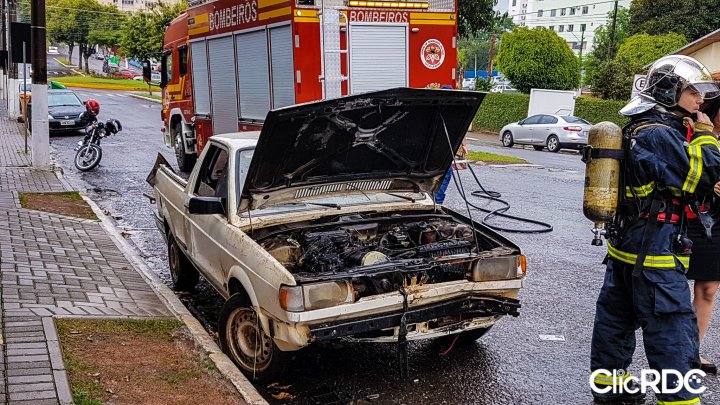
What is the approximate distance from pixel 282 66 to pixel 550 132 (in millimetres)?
16617

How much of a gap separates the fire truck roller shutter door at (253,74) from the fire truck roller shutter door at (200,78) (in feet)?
5.79

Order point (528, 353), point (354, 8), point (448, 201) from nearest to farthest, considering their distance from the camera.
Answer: point (528, 353) → point (354, 8) → point (448, 201)

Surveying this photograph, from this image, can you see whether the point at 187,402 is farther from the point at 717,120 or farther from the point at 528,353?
the point at 717,120

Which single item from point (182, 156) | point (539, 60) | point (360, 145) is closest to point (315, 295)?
point (360, 145)

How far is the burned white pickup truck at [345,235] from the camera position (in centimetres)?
438

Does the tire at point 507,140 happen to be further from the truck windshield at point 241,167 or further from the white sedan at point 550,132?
the truck windshield at point 241,167

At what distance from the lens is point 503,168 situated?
1706 centimetres

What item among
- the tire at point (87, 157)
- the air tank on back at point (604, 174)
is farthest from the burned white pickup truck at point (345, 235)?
the tire at point (87, 157)

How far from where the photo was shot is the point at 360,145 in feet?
17.2

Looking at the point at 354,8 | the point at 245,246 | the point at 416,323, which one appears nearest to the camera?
the point at 416,323

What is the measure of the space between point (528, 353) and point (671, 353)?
4.88 feet

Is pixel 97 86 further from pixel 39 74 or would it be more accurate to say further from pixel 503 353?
pixel 503 353

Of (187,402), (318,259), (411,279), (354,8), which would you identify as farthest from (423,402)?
(354,8)

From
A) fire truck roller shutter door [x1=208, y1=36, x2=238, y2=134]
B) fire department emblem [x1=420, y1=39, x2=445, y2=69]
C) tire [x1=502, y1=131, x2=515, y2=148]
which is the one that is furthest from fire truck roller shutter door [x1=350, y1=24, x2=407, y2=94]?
tire [x1=502, y1=131, x2=515, y2=148]
